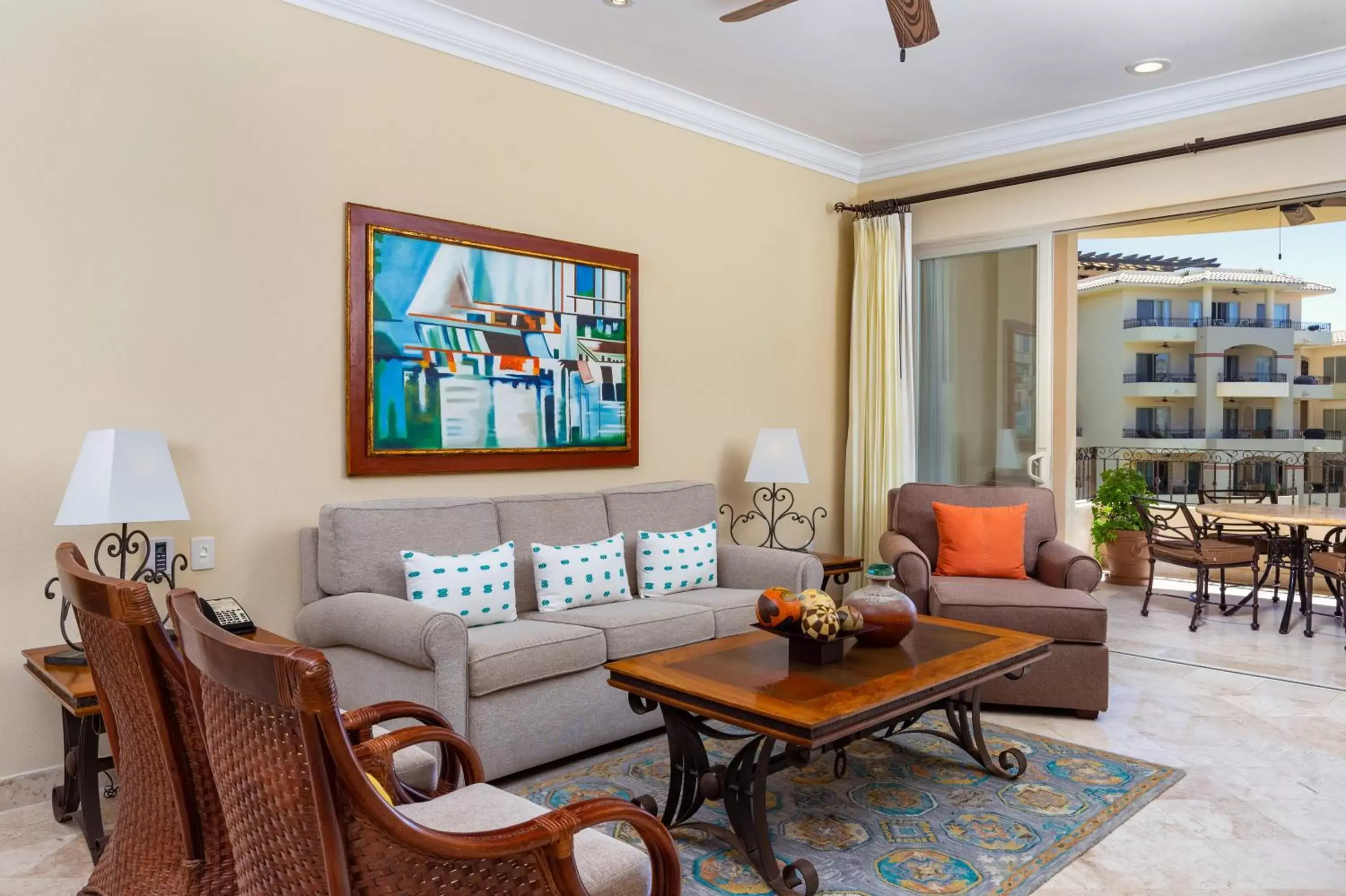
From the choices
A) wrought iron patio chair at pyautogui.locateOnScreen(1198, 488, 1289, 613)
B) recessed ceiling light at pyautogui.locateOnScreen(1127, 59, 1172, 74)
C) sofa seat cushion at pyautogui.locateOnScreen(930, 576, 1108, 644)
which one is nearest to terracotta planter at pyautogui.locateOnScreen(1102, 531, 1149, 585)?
wrought iron patio chair at pyautogui.locateOnScreen(1198, 488, 1289, 613)

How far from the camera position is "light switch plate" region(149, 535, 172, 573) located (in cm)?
325

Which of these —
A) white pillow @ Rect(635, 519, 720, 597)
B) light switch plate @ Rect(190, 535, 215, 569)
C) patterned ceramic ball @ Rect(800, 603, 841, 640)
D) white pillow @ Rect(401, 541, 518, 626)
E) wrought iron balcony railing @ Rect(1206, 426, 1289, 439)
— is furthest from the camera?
wrought iron balcony railing @ Rect(1206, 426, 1289, 439)

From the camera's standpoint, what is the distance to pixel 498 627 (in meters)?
3.52

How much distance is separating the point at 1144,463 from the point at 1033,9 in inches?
255

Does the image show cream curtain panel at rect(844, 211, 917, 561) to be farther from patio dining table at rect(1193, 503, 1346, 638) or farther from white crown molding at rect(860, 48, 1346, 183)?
patio dining table at rect(1193, 503, 1346, 638)

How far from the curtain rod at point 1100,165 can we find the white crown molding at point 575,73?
15.3 inches

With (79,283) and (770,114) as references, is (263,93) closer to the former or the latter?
(79,283)

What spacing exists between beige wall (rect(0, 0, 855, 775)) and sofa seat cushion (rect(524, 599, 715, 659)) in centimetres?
81

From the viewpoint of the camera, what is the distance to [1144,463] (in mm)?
9234

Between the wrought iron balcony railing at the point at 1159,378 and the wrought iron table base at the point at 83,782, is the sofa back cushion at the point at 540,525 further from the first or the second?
the wrought iron balcony railing at the point at 1159,378

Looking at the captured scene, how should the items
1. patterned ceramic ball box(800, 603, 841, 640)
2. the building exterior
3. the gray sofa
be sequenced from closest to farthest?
patterned ceramic ball box(800, 603, 841, 640)
the gray sofa
the building exterior

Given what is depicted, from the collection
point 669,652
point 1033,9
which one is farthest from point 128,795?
point 1033,9

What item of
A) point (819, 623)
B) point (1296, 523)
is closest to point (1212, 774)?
point (819, 623)

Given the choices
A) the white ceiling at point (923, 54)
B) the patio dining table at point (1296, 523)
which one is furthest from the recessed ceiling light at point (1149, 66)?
the patio dining table at point (1296, 523)
